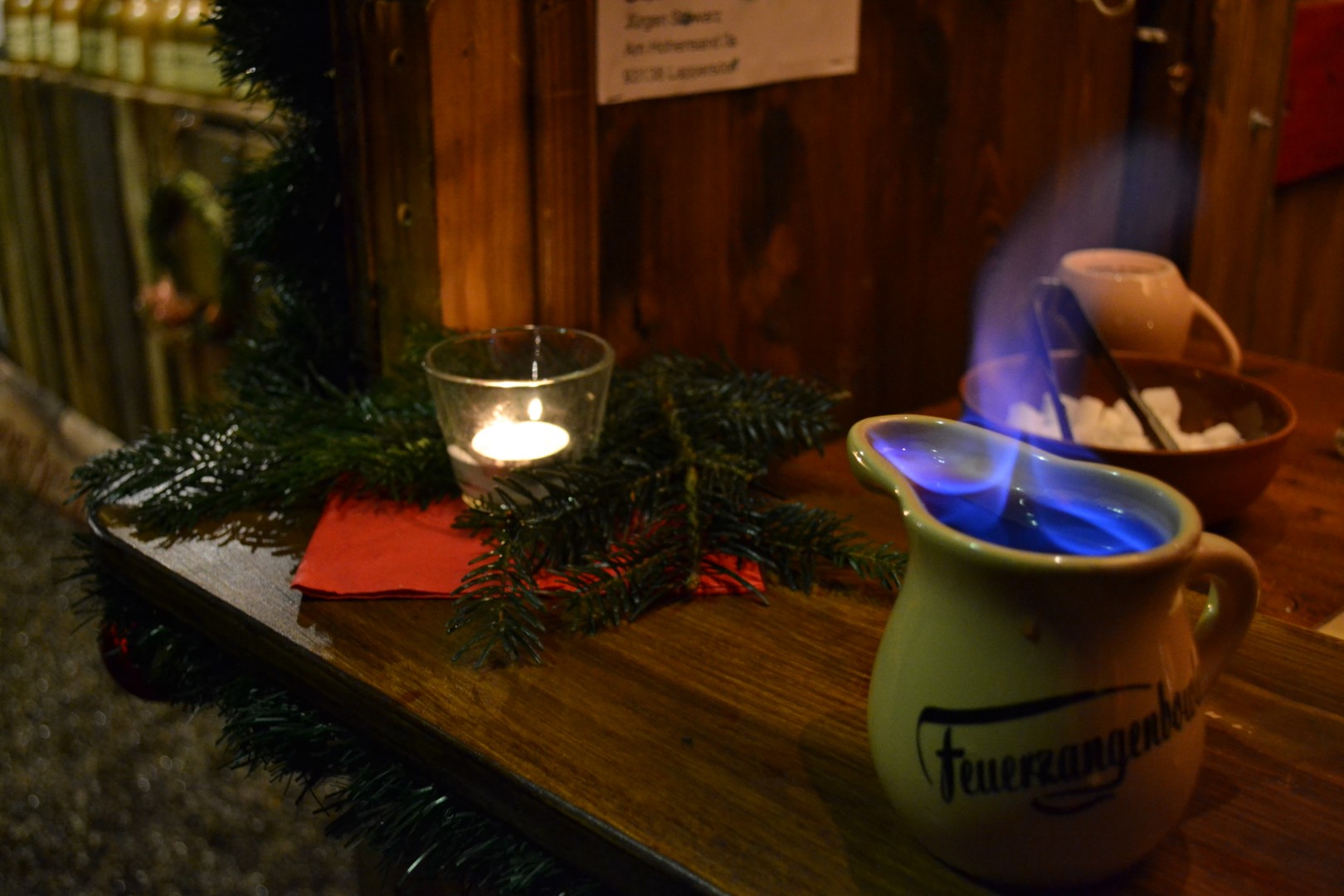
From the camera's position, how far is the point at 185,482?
31.8 inches

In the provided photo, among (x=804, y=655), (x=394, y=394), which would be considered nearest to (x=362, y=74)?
(x=394, y=394)

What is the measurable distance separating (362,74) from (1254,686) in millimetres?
729

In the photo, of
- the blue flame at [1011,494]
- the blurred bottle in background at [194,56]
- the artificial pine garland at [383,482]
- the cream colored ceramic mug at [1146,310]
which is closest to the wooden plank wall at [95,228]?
the blurred bottle in background at [194,56]

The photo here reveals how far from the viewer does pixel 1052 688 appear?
0.43 m

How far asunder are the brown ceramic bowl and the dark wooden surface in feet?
0.23

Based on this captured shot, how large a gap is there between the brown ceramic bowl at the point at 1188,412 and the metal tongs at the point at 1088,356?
17mm

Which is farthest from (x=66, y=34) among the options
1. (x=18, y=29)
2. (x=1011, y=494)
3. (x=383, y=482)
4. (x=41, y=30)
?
(x=1011, y=494)

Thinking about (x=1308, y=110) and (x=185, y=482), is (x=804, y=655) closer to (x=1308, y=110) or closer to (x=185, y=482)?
(x=185, y=482)

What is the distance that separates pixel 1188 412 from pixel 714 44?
501mm

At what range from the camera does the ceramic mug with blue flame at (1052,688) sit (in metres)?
0.43

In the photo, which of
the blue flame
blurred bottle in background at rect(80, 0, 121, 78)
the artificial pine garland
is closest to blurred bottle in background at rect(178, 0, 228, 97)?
blurred bottle in background at rect(80, 0, 121, 78)

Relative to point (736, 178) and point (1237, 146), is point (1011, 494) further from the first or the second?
point (1237, 146)

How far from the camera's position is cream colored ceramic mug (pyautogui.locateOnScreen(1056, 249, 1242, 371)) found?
3.56 feet

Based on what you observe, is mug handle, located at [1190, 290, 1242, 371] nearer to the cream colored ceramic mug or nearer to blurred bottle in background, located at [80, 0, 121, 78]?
the cream colored ceramic mug
